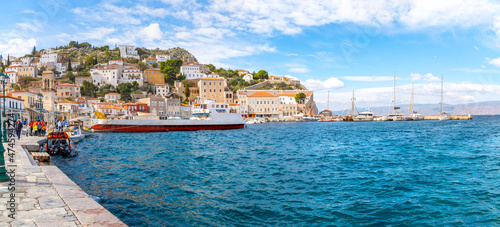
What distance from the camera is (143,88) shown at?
307 ft

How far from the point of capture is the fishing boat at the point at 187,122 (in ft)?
128

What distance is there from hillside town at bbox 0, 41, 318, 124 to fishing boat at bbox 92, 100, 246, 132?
72.9ft

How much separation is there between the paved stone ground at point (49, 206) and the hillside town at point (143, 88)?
198 feet

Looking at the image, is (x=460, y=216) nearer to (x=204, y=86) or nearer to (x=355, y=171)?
(x=355, y=171)

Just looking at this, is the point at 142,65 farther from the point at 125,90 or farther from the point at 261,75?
the point at 261,75

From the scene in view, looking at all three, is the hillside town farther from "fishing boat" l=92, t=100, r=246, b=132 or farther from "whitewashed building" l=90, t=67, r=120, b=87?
"fishing boat" l=92, t=100, r=246, b=132

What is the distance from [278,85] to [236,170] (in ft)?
329

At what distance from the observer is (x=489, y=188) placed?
862 cm

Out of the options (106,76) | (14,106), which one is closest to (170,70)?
(106,76)

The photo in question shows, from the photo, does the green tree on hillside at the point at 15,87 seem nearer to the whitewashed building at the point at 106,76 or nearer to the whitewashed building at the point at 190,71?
the whitewashed building at the point at 106,76

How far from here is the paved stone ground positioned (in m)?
3.87

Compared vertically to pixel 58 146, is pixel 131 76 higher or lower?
higher

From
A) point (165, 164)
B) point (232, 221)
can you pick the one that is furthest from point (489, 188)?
point (165, 164)

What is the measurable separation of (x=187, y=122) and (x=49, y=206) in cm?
3708
